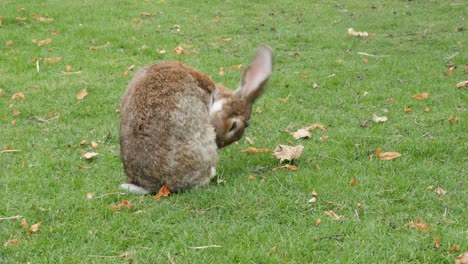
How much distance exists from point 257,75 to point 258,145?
4.06 ft

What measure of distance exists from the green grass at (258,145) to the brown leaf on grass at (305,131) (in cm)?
12

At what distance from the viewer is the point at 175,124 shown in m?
5.15

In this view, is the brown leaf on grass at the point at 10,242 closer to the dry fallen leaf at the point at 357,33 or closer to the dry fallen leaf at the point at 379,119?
the dry fallen leaf at the point at 379,119

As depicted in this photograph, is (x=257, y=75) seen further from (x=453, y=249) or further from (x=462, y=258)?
(x=462, y=258)

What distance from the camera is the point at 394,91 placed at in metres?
8.34

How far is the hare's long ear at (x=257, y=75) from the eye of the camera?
5.53 m

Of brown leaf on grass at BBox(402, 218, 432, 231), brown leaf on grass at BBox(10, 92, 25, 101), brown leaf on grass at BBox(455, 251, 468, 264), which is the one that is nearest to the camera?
brown leaf on grass at BBox(455, 251, 468, 264)

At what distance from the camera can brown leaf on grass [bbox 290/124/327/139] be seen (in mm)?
6725

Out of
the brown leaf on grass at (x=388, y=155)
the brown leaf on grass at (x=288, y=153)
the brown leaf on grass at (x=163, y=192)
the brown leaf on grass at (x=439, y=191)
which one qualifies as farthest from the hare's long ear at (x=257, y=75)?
the brown leaf on grass at (x=439, y=191)

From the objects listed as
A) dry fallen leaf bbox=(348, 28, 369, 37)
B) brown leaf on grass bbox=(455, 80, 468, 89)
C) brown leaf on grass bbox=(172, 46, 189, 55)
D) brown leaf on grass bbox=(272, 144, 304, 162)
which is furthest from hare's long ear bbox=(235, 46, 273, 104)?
dry fallen leaf bbox=(348, 28, 369, 37)

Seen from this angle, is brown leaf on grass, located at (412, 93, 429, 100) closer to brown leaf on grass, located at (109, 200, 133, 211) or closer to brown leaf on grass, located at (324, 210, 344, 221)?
brown leaf on grass, located at (324, 210, 344, 221)

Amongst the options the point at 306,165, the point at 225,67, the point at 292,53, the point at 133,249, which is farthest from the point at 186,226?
the point at 292,53

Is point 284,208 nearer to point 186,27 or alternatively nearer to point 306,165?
point 306,165

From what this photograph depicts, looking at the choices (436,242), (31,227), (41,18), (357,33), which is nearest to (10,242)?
(31,227)
